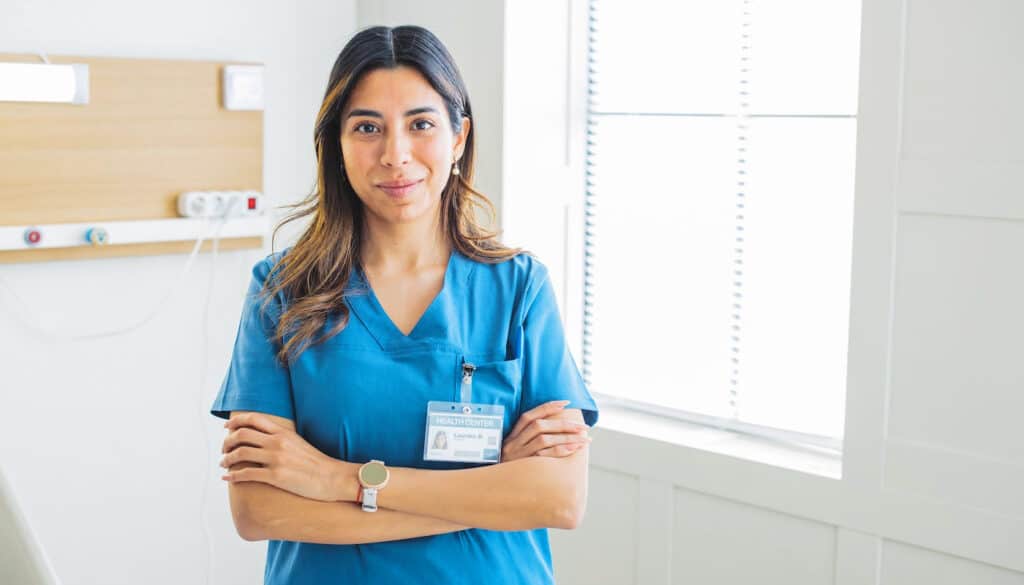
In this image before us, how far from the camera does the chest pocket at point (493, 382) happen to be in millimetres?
1825

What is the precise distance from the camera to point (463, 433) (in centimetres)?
180

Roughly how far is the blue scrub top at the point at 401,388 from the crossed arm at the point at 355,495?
36 mm

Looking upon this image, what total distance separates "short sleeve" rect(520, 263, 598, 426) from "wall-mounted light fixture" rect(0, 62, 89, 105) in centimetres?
141

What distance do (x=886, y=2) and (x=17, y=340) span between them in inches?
82.8

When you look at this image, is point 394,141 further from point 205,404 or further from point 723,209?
point 205,404

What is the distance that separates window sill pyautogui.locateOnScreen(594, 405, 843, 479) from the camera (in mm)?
2578

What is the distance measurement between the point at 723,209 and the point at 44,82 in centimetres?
163

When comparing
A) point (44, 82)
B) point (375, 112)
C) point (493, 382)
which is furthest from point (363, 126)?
point (44, 82)

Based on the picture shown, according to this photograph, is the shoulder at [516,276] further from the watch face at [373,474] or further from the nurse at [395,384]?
the watch face at [373,474]

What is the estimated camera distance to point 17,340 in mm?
2799

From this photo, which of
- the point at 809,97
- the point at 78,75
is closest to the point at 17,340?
the point at 78,75

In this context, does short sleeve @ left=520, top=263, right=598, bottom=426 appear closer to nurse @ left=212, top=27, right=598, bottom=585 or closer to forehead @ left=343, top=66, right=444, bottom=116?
nurse @ left=212, top=27, right=598, bottom=585

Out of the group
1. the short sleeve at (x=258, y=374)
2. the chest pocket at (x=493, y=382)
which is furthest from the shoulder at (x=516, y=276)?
the short sleeve at (x=258, y=374)

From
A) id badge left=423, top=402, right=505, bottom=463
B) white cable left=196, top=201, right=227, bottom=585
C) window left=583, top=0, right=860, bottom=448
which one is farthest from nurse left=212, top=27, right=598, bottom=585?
white cable left=196, top=201, right=227, bottom=585
